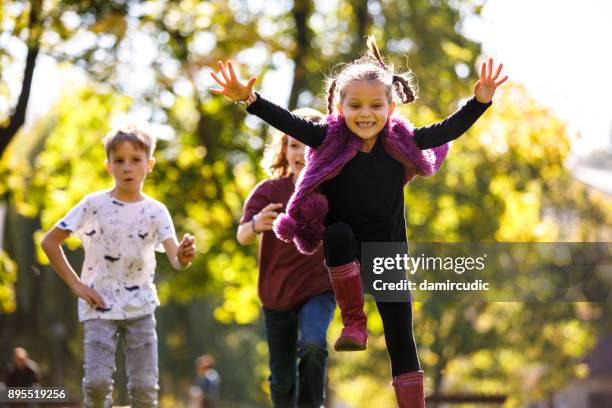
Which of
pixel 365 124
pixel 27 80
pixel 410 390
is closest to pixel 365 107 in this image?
pixel 365 124

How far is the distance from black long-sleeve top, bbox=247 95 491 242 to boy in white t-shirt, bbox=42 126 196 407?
→ 46.9 inches

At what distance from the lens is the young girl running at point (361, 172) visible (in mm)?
5648

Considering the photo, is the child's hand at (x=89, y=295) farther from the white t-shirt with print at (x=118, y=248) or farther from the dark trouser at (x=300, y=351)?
the dark trouser at (x=300, y=351)

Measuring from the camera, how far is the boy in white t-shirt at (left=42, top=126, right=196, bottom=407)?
653cm

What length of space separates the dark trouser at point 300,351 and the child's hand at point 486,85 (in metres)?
1.90

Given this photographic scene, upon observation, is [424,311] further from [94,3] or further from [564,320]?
[94,3]

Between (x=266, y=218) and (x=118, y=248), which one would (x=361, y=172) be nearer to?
(x=266, y=218)

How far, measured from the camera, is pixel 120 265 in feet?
22.0

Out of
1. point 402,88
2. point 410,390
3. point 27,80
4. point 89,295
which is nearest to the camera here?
point 410,390

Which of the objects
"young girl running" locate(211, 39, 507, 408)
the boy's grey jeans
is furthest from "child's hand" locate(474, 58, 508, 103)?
the boy's grey jeans

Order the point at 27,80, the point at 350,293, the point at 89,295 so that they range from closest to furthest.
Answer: the point at 350,293
the point at 89,295
the point at 27,80

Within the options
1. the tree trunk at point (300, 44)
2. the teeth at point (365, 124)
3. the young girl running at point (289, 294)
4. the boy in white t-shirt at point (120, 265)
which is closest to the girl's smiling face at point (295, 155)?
the young girl running at point (289, 294)

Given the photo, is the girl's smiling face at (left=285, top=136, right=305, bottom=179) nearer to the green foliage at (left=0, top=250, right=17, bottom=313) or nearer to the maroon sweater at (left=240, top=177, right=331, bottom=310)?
the maroon sweater at (left=240, top=177, right=331, bottom=310)

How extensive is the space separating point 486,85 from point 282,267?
7.02 ft
